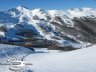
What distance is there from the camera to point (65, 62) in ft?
37.0

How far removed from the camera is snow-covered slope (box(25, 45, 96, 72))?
33.4ft

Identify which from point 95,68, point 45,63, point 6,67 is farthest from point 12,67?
point 95,68

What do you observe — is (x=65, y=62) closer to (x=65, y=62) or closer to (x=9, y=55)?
(x=65, y=62)

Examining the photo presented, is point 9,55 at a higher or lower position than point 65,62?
higher

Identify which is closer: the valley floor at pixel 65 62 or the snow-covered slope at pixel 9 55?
the valley floor at pixel 65 62

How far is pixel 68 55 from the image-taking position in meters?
12.5

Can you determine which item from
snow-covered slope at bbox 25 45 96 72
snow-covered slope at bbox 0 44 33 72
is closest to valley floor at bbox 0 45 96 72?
snow-covered slope at bbox 25 45 96 72

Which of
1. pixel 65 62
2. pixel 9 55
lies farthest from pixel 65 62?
pixel 9 55

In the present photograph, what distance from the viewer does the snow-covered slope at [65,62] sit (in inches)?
401

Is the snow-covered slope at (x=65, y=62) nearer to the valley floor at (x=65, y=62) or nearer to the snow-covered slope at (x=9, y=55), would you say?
the valley floor at (x=65, y=62)

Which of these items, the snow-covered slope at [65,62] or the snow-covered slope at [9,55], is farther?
the snow-covered slope at [9,55]

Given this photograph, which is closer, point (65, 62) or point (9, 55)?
point (65, 62)

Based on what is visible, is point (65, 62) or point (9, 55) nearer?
point (65, 62)

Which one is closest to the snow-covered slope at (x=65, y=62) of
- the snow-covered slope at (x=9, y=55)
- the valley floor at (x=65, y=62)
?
the valley floor at (x=65, y=62)
